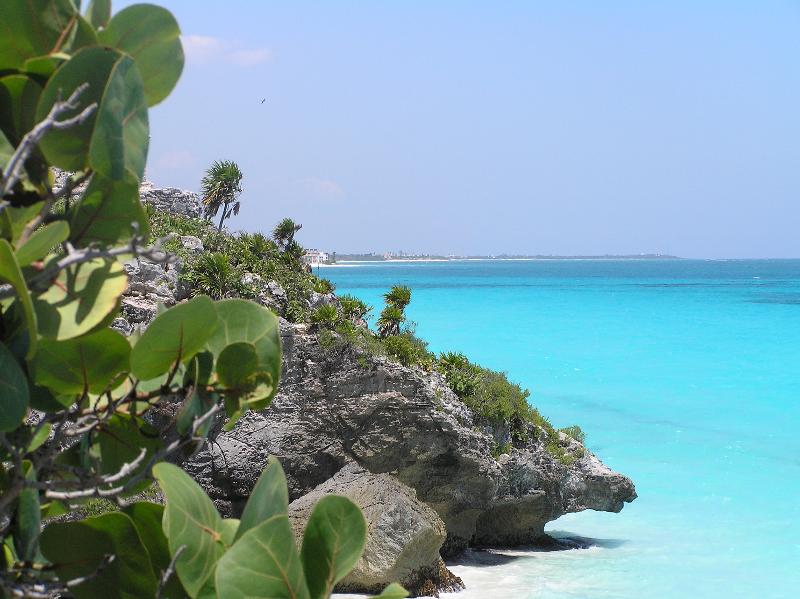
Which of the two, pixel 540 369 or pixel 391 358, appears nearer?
pixel 391 358

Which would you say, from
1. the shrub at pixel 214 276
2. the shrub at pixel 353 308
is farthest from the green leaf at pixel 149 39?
the shrub at pixel 353 308

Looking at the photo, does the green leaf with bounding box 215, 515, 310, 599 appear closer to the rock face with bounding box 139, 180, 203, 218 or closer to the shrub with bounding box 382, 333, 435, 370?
the shrub with bounding box 382, 333, 435, 370

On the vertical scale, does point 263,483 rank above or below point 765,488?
above

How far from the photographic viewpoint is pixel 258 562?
1030 mm

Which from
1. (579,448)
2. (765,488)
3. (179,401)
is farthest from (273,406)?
(765,488)

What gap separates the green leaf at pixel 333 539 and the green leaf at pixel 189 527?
0.46 feet

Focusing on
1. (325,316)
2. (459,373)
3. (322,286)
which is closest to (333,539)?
(325,316)

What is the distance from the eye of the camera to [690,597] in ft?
39.6

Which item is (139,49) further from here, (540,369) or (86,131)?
(540,369)

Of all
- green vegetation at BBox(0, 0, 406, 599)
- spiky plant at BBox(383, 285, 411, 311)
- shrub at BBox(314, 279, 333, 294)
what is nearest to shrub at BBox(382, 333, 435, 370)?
spiky plant at BBox(383, 285, 411, 311)

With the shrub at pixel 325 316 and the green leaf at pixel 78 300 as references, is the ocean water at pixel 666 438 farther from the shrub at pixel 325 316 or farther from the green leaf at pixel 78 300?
the green leaf at pixel 78 300

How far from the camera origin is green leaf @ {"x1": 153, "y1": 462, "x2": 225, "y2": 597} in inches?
42.3

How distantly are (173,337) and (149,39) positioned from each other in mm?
422

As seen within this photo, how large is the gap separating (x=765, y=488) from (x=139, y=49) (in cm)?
1939
